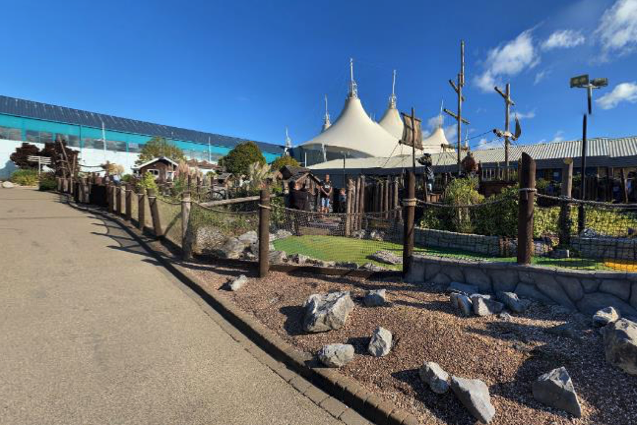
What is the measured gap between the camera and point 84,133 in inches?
2329

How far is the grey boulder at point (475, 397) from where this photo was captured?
2.40 metres

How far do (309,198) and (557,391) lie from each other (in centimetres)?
947

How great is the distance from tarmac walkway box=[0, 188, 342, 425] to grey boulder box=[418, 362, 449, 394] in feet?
2.48

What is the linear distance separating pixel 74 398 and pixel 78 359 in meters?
0.68

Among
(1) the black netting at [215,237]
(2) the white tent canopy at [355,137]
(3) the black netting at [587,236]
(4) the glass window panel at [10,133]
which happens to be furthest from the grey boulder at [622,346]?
(4) the glass window panel at [10,133]

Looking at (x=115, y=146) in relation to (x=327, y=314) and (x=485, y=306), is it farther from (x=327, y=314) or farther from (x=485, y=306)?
(x=485, y=306)

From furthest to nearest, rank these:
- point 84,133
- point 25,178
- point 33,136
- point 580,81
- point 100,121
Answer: point 100,121
point 84,133
point 33,136
point 25,178
point 580,81

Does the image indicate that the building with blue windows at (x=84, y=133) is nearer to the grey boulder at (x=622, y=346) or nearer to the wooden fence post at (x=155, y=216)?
the wooden fence post at (x=155, y=216)

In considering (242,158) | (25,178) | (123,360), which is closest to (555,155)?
(123,360)

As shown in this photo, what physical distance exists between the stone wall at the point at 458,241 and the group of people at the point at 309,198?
3.49m

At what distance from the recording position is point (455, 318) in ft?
12.1

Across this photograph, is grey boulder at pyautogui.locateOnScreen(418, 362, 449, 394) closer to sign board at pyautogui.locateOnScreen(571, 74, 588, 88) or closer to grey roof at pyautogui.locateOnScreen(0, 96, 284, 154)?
sign board at pyautogui.locateOnScreen(571, 74, 588, 88)

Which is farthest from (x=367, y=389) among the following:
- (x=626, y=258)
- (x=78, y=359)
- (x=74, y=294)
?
(x=626, y=258)

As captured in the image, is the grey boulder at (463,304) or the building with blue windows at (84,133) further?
the building with blue windows at (84,133)
